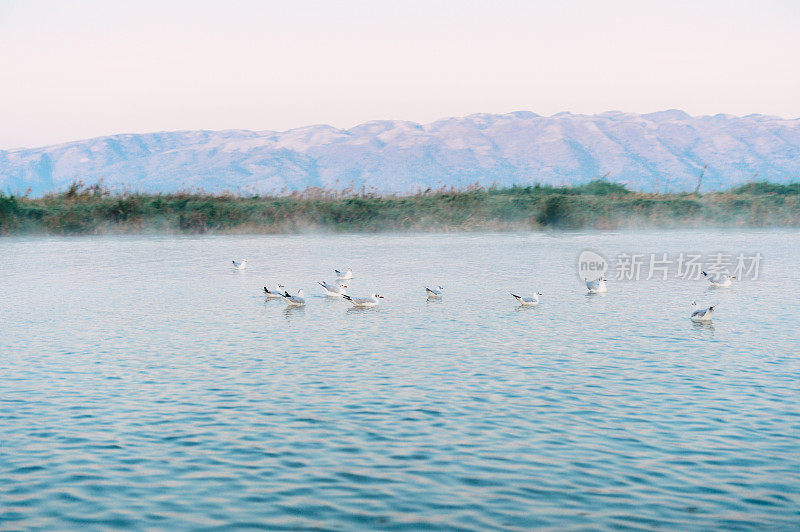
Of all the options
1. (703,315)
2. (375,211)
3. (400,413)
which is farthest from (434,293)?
(375,211)

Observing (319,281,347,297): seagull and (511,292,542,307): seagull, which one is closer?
(511,292,542,307): seagull

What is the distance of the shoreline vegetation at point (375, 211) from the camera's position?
5812cm

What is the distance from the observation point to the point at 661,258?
39062 mm

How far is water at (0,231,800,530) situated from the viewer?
885 cm

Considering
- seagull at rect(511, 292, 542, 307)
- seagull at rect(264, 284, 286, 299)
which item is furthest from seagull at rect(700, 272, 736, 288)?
seagull at rect(264, 284, 286, 299)

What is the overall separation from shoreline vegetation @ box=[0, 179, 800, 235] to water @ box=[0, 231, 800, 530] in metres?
33.2

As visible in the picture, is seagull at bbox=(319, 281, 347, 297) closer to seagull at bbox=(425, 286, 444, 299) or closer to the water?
the water

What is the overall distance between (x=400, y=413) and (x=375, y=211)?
4931 cm

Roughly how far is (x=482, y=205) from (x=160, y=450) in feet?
173

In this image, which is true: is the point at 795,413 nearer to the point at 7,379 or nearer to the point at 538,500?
the point at 538,500

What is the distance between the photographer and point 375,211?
61.2 m

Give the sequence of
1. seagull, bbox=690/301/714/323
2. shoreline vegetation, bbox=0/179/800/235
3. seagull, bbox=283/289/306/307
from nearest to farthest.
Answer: seagull, bbox=690/301/714/323, seagull, bbox=283/289/306/307, shoreline vegetation, bbox=0/179/800/235

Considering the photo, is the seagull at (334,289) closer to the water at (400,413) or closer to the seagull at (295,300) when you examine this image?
the water at (400,413)

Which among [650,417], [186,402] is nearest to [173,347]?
[186,402]
